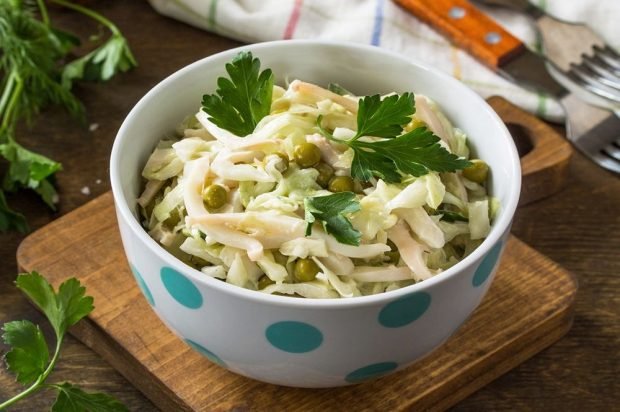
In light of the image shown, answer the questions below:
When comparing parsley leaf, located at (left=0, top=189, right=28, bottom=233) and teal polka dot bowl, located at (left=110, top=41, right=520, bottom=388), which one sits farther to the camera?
parsley leaf, located at (left=0, top=189, right=28, bottom=233)

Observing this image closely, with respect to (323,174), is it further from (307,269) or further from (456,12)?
(456,12)

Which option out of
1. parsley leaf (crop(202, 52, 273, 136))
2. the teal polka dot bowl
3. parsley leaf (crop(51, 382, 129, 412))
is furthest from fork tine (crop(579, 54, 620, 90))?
parsley leaf (crop(51, 382, 129, 412))

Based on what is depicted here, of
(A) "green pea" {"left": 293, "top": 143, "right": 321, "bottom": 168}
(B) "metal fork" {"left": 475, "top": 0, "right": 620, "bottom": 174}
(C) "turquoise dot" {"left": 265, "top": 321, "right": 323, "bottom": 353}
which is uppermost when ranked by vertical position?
(A) "green pea" {"left": 293, "top": 143, "right": 321, "bottom": 168}

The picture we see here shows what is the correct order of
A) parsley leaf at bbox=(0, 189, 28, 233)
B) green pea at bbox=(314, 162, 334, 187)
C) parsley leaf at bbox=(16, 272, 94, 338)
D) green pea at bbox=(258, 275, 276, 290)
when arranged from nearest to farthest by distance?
green pea at bbox=(258, 275, 276, 290)
green pea at bbox=(314, 162, 334, 187)
parsley leaf at bbox=(16, 272, 94, 338)
parsley leaf at bbox=(0, 189, 28, 233)

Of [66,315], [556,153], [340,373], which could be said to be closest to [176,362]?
[66,315]

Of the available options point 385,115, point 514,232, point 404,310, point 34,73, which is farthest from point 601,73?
point 34,73

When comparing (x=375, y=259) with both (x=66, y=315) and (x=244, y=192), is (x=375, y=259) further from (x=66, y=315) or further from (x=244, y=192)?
(x=66, y=315)

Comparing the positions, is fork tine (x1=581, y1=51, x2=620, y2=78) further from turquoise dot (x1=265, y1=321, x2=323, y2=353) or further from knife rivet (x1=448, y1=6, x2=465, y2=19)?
turquoise dot (x1=265, y1=321, x2=323, y2=353)
